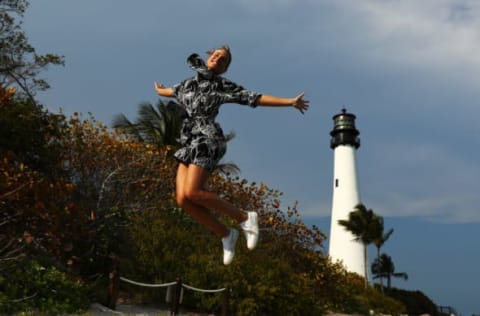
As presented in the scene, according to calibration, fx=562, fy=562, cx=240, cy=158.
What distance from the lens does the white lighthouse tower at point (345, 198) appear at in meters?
40.7

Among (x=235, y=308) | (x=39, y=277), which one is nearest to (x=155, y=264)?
(x=235, y=308)

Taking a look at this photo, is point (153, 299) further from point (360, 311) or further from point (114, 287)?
point (360, 311)

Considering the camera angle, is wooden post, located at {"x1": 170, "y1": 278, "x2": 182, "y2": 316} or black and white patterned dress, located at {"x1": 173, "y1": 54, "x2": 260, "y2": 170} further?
wooden post, located at {"x1": 170, "y1": 278, "x2": 182, "y2": 316}

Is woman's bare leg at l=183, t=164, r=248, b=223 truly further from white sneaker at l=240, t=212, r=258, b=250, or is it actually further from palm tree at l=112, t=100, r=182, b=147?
palm tree at l=112, t=100, r=182, b=147

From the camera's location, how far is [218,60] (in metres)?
5.29

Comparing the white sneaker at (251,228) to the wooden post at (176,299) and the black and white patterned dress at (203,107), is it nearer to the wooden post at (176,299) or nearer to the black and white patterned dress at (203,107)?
the black and white patterned dress at (203,107)

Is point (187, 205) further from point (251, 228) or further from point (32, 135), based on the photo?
point (32, 135)

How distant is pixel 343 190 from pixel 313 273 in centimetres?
2370

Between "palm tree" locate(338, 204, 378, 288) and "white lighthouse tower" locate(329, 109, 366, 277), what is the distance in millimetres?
376

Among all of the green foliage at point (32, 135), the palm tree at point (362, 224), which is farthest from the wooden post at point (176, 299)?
the palm tree at point (362, 224)

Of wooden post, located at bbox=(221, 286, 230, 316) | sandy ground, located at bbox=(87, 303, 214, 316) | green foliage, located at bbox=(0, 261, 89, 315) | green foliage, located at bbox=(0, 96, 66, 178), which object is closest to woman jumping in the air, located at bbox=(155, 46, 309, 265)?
green foliage, located at bbox=(0, 261, 89, 315)

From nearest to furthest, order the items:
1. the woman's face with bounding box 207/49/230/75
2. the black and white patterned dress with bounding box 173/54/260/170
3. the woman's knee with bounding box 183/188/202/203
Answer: the woman's knee with bounding box 183/188/202/203 < the black and white patterned dress with bounding box 173/54/260/170 < the woman's face with bounding box 207/49/230/75

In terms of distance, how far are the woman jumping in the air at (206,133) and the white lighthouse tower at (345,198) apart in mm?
36401

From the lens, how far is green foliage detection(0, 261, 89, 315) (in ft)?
30.3
